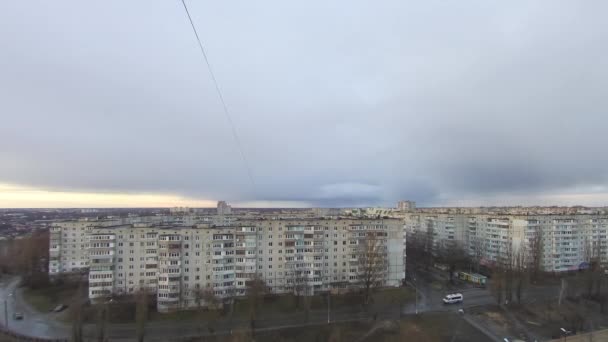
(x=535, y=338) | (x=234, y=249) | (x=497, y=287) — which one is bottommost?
(x=535, y=338)

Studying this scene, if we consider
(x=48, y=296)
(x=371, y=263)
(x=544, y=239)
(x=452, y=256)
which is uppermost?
(x=544, y=239)

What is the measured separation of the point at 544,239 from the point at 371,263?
31.7 meters

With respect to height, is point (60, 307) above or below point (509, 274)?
below

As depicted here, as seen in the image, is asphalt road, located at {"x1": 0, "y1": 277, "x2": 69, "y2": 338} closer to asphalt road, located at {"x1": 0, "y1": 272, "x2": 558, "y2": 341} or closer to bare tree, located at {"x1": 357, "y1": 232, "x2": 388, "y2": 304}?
asphalt road, located at {"x1": 0, "y1": 272, "x2": 558, "y2": 341}

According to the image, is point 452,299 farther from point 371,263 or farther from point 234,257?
point 234,257

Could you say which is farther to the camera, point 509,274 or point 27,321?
point 509,274

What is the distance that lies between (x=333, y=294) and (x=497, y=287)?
1743 centimetres

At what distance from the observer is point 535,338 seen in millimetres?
25156

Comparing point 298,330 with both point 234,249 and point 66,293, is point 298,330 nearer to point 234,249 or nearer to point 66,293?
point 234,249

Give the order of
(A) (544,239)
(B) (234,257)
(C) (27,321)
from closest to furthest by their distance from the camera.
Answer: (C) (27,321)
(B) (234,257)
(A) (544,239)

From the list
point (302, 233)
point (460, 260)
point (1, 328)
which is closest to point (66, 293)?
point (1, 328)

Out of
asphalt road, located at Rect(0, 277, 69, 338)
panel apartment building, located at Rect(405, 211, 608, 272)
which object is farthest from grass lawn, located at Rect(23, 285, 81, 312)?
Result: panel apartment building, located at Rect(405, 211, 608, 272)

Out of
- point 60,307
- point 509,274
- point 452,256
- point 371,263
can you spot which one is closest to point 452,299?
point 509,274

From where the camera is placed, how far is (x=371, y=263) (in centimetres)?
3466
